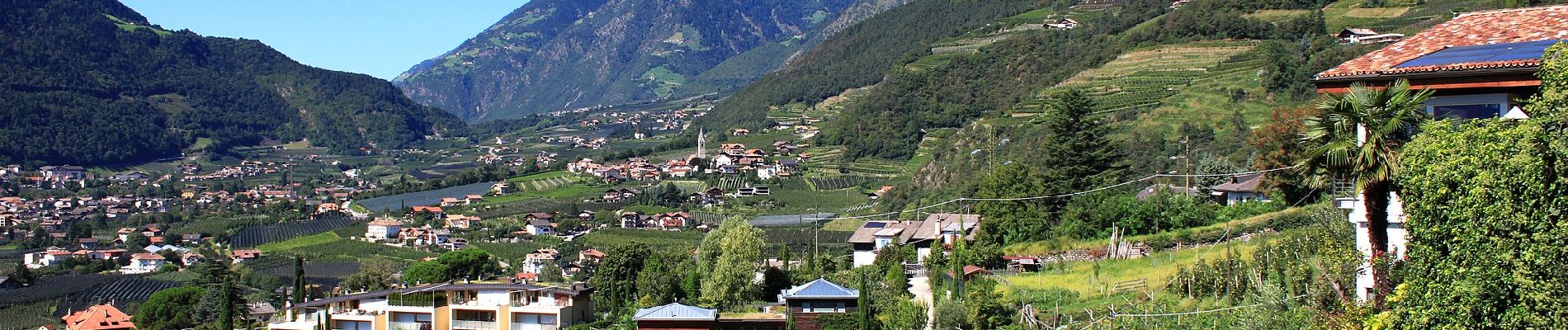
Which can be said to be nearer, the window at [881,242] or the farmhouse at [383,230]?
the window at [881,242]

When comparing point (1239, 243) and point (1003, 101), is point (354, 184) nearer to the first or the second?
point (1003, 101)

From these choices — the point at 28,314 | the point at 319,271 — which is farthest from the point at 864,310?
the point at 28,314

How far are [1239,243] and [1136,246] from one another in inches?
116

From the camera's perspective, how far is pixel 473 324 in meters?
37.1

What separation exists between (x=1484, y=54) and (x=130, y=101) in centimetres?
17905

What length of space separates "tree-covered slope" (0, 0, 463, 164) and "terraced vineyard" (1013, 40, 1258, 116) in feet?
408

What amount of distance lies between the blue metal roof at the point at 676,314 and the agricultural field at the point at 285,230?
59.8m

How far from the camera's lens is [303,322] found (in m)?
41.7

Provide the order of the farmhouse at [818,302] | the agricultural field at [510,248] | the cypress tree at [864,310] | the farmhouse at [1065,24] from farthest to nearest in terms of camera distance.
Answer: the farmhouse at [1065,24] < the agricultural field at [510,248] < the farmhouse at [818,302] < the cypress tree at [864,310]

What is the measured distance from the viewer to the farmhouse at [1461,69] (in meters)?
11.8

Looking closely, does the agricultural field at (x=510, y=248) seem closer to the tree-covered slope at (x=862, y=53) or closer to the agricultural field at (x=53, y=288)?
the agricultural field at (x=53, y=288)

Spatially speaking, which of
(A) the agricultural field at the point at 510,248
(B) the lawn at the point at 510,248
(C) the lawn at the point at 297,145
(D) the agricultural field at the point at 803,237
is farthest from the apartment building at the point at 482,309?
(C) the lawn at the point at 297,145

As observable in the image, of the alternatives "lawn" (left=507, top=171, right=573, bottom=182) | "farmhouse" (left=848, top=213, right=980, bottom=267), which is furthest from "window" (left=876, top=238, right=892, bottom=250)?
"lawn" (left=507, top=171, right=573, bottom=182)

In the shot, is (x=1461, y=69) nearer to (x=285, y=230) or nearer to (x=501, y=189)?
(x=285, y=230)
